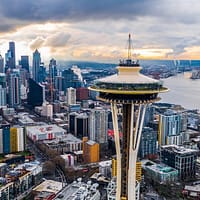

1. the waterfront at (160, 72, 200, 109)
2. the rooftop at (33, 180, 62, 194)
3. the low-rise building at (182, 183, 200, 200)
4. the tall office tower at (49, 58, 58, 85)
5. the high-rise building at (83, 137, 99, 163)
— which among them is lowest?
the low-rise building at (182, 183, 200, 200)

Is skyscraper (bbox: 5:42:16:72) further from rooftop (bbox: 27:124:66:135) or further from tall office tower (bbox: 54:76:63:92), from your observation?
rooftop (bbox: 27:124:66:135)

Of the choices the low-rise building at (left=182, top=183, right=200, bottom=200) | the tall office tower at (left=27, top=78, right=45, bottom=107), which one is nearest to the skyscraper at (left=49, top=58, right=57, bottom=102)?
the tall office tower at (left=27, top=78, right=45, bottom=107)

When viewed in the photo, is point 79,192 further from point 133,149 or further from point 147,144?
point 147,144

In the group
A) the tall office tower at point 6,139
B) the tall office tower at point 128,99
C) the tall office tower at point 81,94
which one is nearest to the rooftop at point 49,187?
the tall office tower at point 6,139

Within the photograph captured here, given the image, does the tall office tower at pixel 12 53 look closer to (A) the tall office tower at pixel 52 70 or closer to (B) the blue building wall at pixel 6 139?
(A) the tall office tower at pixel 52 70

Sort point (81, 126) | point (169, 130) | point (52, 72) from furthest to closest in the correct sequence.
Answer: point (52, 72)
point (81, 126)
point (169, 130)

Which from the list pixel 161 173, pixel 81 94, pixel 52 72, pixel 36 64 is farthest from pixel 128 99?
pixel 36 64
